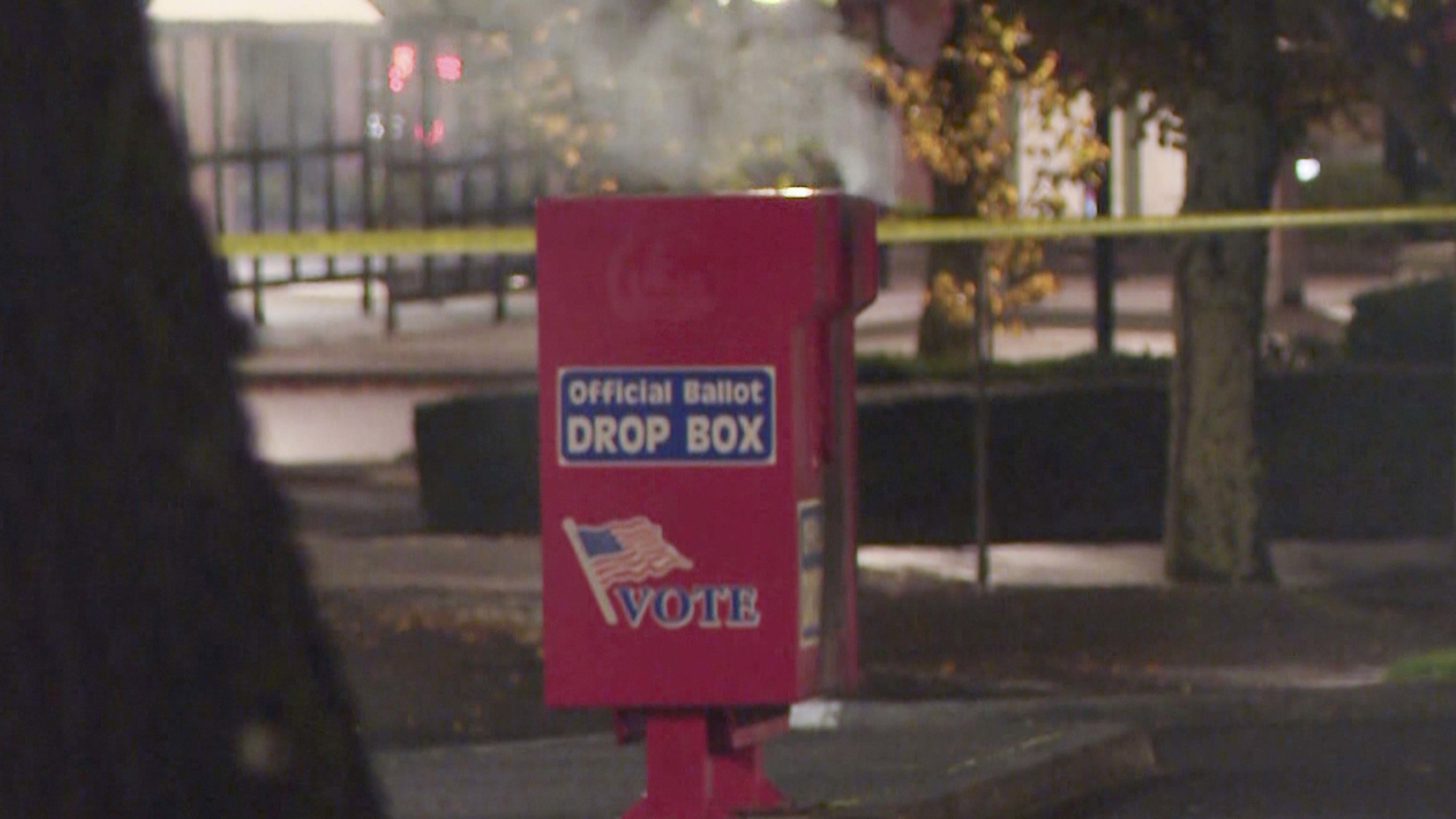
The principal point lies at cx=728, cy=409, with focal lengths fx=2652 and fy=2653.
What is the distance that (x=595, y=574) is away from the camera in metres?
5.60

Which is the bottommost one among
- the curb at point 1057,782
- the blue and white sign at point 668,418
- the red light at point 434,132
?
the curb at point 1057,782

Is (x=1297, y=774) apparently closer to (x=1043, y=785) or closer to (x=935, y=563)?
(x=1043, y=785)

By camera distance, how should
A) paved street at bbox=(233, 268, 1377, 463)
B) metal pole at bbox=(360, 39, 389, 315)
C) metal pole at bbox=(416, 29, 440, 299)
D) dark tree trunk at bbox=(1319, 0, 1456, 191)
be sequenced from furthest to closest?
metal pole at bbox=(360, 39, 389, 315), metal pole at bbox=(416, 29, 440, 299), paved street at bbox=(233, 268, 1377, 463), dark tree trunk at bbox=(1319, 0, 1456, 191)

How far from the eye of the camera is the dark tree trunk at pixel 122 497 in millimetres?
2789

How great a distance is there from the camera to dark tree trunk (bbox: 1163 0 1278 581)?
34.3ft

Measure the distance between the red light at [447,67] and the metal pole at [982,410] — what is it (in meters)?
8.47

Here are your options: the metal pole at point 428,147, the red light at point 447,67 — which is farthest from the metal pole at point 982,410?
the metal pole at point 428,147

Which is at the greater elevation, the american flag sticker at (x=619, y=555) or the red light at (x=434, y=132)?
the red light at (x=434, y=132)

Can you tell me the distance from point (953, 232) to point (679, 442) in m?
4.27

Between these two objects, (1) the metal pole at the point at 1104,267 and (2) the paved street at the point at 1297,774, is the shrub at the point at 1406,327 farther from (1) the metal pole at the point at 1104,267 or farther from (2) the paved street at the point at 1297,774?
(2) the paved street at the point at 1297,774

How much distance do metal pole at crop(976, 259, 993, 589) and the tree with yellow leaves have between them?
2.20 metres

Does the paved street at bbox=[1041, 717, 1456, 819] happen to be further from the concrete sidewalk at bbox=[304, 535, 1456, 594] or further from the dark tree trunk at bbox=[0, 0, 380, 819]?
the dark tree trunk at bbox=[0, 0, 380, 819]

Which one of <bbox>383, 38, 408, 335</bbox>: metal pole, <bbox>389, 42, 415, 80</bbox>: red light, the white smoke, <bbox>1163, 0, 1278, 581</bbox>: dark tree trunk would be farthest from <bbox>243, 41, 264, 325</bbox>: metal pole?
<bbox>1163, 0, 1278, 581</bbox>: dark tree trunk

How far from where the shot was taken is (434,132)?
2348cm
